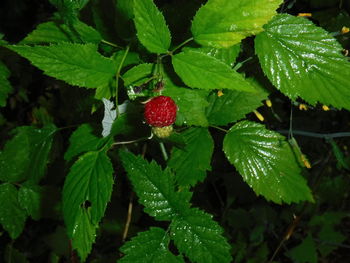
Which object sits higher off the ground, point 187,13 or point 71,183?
point 187,13

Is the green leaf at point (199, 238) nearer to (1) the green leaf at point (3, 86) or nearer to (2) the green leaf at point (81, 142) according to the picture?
(2) the green leaf at point (81, 142)

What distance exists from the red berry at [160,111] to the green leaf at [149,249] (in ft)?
1.27

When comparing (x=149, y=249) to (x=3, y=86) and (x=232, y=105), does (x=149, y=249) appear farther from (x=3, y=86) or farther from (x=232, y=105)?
(x=3, y=86)

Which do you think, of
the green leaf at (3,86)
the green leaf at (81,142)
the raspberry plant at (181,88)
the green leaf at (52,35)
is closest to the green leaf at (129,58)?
the raspberry plant at (181,88)

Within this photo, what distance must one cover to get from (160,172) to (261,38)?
1.42ft

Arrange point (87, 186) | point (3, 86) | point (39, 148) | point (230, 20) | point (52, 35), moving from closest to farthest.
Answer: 1. point (230, 20)
2. point (87, 186)
3. point (52, 35)
4. point (39, 148)
5. point (3, 86)

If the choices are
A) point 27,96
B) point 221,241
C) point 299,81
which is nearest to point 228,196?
point 221,241

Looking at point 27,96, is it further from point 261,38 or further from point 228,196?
point 261,38

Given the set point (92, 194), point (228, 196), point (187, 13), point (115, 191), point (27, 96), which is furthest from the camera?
point (27, 96)

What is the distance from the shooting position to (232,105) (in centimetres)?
96

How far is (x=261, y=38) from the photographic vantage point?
2.50ft

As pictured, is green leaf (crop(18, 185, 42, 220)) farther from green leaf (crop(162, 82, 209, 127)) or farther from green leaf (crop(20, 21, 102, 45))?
green leaf (crop(162, 82, 209, 127))

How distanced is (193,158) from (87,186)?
1.01 ft

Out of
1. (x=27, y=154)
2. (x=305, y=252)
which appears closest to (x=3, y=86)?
(x=27, y=154)
